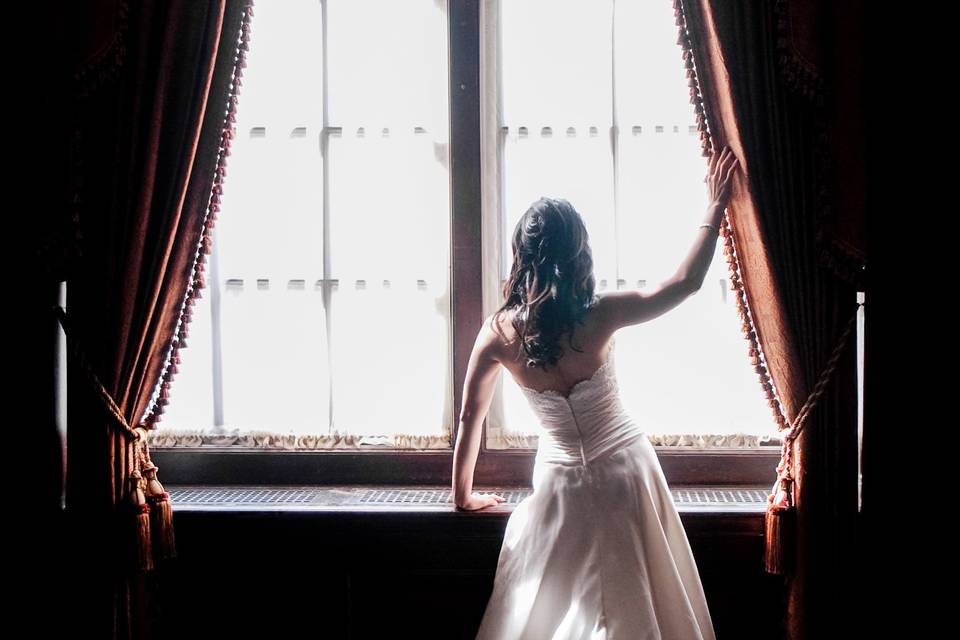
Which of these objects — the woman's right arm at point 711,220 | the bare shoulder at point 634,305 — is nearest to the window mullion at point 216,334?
the bare shoulder at point 634,305

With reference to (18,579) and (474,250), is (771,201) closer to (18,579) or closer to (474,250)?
(474,250)

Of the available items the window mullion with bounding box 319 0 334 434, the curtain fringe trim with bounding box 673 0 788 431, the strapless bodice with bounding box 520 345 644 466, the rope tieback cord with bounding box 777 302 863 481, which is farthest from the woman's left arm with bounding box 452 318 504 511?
the rope tieback cord with bounding box 777 302 863 481

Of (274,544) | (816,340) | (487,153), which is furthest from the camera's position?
(487,153)

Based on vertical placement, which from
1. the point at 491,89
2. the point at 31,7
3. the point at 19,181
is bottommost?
the point at 19,181

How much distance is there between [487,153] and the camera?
83.6 inches

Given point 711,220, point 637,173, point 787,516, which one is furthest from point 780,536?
point 637,173

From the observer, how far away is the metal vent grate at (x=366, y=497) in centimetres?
198

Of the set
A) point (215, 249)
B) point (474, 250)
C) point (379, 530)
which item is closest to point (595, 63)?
point (474, 250)

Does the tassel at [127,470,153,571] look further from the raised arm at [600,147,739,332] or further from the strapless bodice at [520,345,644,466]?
the raised arm at [600,147,739,332]

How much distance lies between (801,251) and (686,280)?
34cm

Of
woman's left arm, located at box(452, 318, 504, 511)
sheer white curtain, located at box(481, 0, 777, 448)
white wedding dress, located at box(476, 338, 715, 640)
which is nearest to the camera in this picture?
white wedding dress, located at box(476, 338, 715, 640)

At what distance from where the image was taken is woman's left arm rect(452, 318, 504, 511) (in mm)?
1807

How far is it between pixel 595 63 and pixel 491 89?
0.29m

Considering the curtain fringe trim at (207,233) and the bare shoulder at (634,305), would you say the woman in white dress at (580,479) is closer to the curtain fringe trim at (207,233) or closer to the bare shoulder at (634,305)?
the bare shoulder at (634,305)
